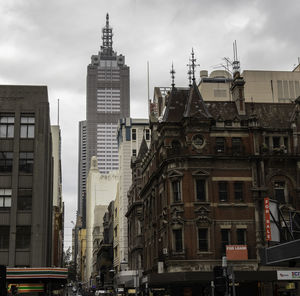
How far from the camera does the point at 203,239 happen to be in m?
55.7

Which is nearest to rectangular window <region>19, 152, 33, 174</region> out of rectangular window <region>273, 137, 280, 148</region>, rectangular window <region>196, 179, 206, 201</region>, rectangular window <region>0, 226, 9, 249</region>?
rectangular window <region>0, 226, 9, 249</region>

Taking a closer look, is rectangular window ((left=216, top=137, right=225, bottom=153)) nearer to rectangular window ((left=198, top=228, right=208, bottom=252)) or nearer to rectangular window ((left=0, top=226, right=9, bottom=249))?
rectangular window ((left=198, top=228, right=208, bottom=252))

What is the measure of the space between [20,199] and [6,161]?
4433 mm

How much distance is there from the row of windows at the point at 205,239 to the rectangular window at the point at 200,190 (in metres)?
3.12

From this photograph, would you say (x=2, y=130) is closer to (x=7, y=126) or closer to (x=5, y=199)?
(x=7, y=126)

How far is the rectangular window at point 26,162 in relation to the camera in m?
60.4

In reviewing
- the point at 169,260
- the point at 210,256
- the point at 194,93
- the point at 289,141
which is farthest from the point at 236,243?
the point at 194,93

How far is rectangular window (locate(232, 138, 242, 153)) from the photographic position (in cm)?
5869

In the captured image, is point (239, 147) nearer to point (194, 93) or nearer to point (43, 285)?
point (194, 93)

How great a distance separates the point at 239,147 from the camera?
58.9 metres

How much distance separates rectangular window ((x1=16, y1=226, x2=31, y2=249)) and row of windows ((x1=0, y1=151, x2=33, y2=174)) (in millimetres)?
6247

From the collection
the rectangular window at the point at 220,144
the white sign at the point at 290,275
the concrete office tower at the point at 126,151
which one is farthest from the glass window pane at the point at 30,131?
the concrete office tower at the point at 126,151

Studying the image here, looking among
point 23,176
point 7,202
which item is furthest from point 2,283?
point 23,176

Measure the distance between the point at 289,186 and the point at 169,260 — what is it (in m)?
14.8
